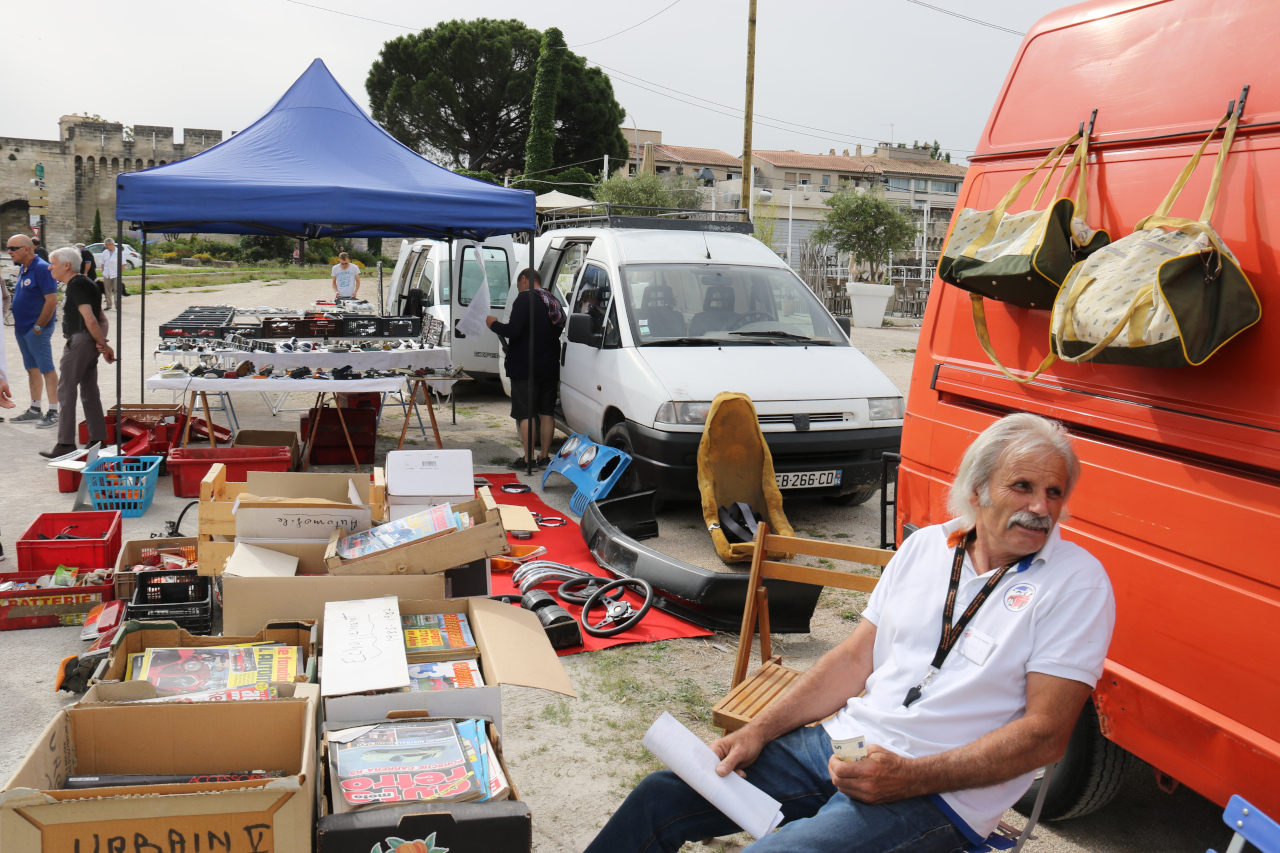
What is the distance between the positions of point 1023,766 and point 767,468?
12.6 feet


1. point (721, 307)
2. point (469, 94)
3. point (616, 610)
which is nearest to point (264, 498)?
point (616, 610)

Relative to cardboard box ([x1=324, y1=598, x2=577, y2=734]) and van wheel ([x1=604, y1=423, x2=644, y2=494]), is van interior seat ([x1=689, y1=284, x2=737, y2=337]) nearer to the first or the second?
van wheel ([x1=604, y1=423, x2=644, y2=494])

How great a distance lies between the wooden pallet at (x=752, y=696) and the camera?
2.89 m

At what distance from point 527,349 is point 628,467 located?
1.93 metres

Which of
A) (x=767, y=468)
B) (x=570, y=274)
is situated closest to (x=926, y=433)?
(x=767, y=468)

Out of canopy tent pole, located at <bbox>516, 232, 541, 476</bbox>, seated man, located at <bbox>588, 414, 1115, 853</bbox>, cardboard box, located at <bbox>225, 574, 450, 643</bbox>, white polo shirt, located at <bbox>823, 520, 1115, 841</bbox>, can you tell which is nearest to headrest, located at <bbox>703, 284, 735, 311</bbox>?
canopy tent pole, located at <bbox>516, 232, 541, 476</bbox>

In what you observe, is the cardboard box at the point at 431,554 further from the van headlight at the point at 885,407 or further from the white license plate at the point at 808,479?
the van headlight at the point at 885,407

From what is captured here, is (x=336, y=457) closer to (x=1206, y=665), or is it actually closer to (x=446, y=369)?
(x=446, y=369)

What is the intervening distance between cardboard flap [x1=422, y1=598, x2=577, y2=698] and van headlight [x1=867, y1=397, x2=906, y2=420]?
380 centimetres

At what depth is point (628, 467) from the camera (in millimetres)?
6395

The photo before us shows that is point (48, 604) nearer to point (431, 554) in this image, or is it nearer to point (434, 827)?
point (431, 554)

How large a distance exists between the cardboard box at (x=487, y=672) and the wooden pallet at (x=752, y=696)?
19.7 inches

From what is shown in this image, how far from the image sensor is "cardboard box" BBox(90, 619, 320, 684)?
2789mm

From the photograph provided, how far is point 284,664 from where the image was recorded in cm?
284
